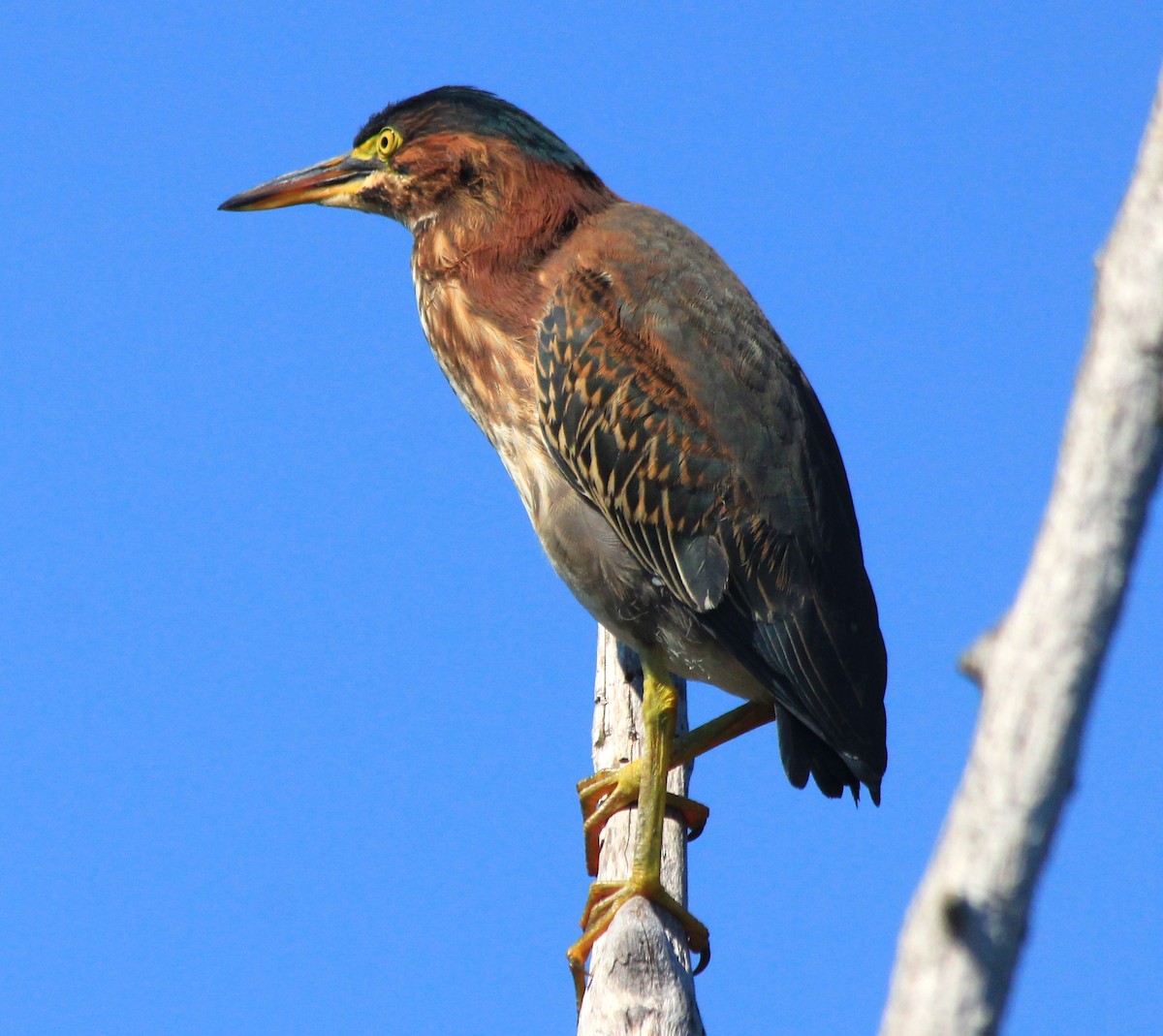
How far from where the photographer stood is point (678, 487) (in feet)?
13.2

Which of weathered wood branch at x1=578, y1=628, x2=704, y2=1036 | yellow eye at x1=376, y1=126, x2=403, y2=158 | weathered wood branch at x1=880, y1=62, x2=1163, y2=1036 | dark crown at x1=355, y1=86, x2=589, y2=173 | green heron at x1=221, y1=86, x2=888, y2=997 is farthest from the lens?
yellow eye at x1=376, y1=126, x2=403, y2=158

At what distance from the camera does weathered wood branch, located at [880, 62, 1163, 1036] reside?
1167mm

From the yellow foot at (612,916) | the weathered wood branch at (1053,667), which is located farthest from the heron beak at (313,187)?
the weathered wood branch at (1053,667)

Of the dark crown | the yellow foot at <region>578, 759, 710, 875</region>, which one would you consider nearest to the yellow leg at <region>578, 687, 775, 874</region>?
the yellow foot at <region>578, 759, 710, 875</region>

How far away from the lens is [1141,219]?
1.19 m

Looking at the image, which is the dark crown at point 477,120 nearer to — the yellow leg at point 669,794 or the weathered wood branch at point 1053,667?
the yellow leg at point 669,794

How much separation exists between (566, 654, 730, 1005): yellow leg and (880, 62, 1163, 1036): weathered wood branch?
7.86 ft

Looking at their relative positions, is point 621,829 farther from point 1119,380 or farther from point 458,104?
point 1119,380

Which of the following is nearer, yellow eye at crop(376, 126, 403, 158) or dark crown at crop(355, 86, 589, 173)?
dark crown at crop(355, 86, 589, 173)

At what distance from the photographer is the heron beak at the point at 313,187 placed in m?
4.80

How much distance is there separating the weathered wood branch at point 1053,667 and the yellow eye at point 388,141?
3748mm

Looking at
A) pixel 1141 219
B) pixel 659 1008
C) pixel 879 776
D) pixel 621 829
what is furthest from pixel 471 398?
pixel 1141 219

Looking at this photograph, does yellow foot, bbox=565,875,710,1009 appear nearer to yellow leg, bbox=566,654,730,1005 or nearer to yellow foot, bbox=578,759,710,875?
yellow leg, bbox=566,654,730,1005

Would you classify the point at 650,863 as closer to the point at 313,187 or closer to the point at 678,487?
the point at 678,487
